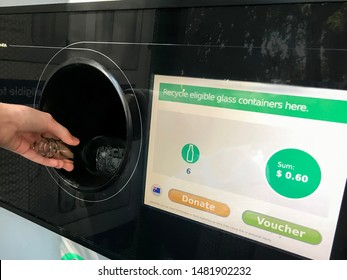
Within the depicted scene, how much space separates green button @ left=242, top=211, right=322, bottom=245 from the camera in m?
0.54

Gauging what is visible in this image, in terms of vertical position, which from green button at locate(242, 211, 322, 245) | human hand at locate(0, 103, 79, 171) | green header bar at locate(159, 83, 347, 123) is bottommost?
green button at locate(242, 211, 322, 245)

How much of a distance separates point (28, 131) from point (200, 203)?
451 mm

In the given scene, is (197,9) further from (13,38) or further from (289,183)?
(13,38)

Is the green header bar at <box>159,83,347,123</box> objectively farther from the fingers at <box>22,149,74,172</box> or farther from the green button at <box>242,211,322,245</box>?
the fingers at <box>22,149,74,172</box>

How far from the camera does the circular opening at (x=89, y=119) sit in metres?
0.83

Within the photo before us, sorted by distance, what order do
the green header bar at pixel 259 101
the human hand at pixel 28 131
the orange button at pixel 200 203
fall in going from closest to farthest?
the green header bar at pixel 259 101 → the orange button at pixel 200 203 → the human hand at pixel 28 131

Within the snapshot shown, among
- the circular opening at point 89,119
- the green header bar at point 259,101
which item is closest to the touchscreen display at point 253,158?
the green header bar at point 259,101

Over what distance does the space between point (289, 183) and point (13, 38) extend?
2.49ft

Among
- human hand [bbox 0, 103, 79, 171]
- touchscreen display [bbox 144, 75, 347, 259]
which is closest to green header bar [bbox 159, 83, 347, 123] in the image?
touchscreen display [bbox 144, 75, 347, 259]

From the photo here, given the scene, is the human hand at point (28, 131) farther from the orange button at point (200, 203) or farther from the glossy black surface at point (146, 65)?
the orange button at point (200, 203)

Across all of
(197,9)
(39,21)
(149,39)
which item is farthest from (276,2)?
(39,21)

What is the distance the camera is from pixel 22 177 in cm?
90

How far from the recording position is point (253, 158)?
566 mm

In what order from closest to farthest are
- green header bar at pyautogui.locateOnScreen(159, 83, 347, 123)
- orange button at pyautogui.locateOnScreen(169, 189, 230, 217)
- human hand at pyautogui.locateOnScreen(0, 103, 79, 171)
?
green header bar at pyautogui.locateOnScreen(159, 83, 347, 123) < orange button at pyautogui.locateOnScreen(169, 189, 230, 217) < human hand at pyautogui.locateOnScreen(0, 103, 79, 171)
